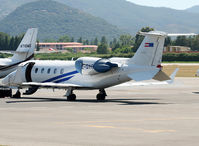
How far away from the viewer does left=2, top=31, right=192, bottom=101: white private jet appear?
38656mm

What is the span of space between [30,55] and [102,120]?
3405cm

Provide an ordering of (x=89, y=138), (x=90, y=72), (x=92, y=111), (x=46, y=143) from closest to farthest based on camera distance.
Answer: (x=46, y=143) → (x=89, y=138) → (x=92, y=111) → (x=90, y=72)

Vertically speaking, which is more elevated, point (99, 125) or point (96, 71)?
point (96, 71)

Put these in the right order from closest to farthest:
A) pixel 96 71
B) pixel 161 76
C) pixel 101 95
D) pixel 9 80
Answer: pixel 161 76
pixel 96 71
pixel 101 95
pixel 9 80

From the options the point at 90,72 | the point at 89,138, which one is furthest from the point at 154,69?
the point at 89,138

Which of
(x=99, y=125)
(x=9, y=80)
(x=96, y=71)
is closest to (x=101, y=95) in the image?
(x=96, y=71)

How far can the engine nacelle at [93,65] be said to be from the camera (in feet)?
132

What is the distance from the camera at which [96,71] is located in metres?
40.9

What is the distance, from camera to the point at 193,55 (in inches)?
6412

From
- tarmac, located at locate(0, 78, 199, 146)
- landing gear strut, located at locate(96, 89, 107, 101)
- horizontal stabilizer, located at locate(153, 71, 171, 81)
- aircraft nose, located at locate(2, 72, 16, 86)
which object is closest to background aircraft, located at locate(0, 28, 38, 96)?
aircraft nose, located at locate(2, 72, 16, 86)

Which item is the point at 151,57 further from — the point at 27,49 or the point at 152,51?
the point at 27,49

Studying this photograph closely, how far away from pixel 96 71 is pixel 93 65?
0.52 m

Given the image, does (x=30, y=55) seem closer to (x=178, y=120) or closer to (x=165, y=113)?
(x=165, y=113)

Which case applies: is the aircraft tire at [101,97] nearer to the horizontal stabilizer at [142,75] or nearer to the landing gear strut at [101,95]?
the landing gear strut at [101,95]
